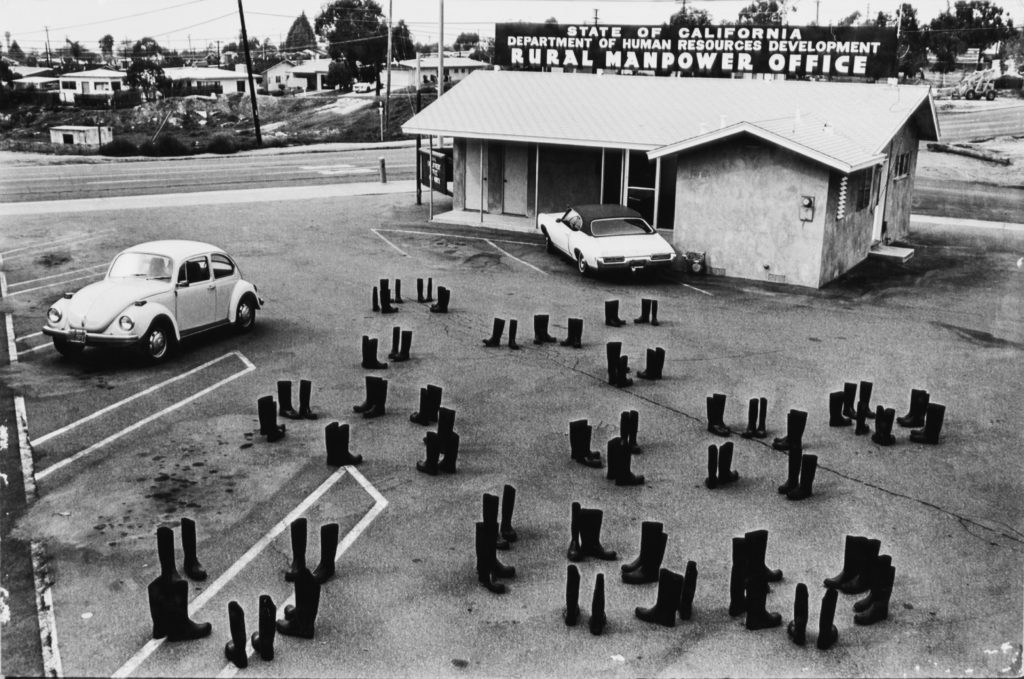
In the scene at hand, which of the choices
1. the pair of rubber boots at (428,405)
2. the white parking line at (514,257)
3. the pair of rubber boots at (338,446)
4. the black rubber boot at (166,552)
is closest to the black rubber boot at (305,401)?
the pair of rubber boots at (428,405)

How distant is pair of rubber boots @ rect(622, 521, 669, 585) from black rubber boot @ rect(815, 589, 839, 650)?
4.94 feet

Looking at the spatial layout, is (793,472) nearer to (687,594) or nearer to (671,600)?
(687,594)

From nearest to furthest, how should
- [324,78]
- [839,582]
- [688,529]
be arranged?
[839,582] → [688,529] → [324,78]

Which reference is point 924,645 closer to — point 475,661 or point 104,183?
point 475,661

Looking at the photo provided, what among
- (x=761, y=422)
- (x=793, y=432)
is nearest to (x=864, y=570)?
(x=793, y=432)

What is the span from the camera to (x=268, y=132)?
235ft

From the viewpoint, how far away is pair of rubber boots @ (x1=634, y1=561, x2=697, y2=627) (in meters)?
7.98

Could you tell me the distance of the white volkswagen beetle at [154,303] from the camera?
1464 centimetres

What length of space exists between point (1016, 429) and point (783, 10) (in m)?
66.2

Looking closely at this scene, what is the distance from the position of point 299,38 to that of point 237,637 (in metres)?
156

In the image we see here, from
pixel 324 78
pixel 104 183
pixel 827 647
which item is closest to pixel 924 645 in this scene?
pixel 827 647

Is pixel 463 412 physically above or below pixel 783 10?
below

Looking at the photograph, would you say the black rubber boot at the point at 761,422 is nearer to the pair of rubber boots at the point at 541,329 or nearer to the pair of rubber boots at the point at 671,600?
the pair of rubber boots at the point at 671,600

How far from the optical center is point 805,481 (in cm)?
1078
